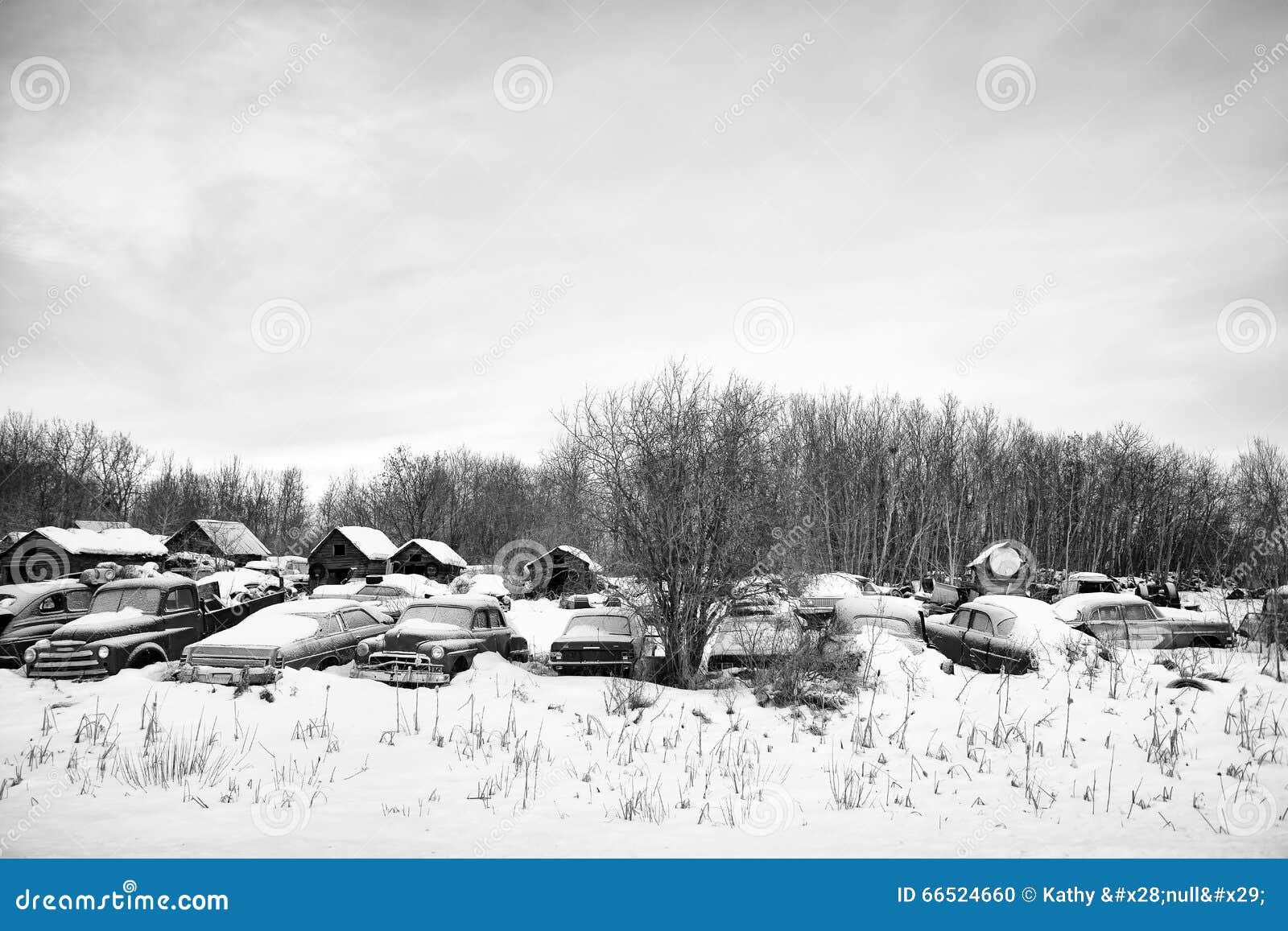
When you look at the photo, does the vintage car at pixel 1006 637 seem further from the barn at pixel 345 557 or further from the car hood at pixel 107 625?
the barn at pixel 345 557

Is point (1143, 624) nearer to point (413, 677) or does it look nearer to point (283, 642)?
point (413, 677)

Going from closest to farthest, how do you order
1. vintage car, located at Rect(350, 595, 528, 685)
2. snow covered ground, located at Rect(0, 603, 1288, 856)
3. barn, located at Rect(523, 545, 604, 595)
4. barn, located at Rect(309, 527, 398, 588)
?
snow covered ground, located at Rect(0, 603, 1288, 856)
vintage car, located at Rect(350, 595, 528, 685)
barn, located at Rect(523, 545, 604, 595)
barn, located at Rect(309, 527, 398, 588)

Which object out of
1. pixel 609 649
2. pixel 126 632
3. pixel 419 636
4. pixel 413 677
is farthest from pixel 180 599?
pixel 609 649

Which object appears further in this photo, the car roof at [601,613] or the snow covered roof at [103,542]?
the snow covered roof at [103,542]

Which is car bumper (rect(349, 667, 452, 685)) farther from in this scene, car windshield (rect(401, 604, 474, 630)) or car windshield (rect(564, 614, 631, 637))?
car windshield (rect(564, 614, 631, 637))

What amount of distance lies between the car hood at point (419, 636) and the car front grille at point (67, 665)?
410 cm

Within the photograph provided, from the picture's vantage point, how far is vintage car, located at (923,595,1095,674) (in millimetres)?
10406

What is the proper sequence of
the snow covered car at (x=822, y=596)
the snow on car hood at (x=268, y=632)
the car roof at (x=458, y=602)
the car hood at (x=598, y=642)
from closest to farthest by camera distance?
the snow on car hood at (x=268, y=632)
the snow covered car at (x=822, y=596)
the car hood at (x=598, y=642)
the car roof at (x=458, y=602)

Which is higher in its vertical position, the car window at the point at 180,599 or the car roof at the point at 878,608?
the car window at the point at 180,599

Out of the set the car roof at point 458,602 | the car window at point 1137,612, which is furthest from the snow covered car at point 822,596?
the car roof at point 458,602

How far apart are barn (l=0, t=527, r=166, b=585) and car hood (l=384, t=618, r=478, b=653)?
116 ft

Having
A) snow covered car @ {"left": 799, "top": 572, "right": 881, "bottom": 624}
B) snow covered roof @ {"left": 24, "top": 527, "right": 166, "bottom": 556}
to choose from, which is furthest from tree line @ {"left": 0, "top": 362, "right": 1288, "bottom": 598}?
snow covered roof @ {"left": 24, "top": 527, "right": 166, "bottom": 556}

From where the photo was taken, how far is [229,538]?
173ft

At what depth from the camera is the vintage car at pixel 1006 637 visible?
10406mm
